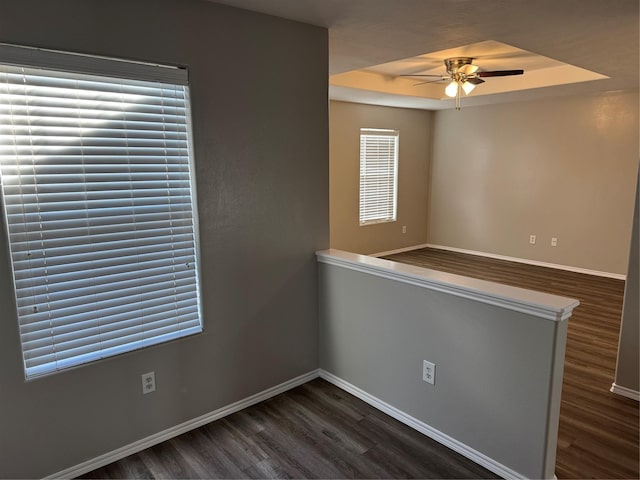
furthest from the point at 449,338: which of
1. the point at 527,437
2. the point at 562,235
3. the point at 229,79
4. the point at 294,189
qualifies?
the point at 562,235

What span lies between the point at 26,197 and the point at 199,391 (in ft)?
4.65

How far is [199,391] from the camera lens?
2586 mm

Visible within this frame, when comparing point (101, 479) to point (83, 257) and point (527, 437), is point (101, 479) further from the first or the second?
point (527, 437)

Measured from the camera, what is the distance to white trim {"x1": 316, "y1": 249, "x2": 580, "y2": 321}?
1888 millimetres

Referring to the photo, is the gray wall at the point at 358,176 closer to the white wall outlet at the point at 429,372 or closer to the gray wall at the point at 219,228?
the gray wall at the point at 219,228

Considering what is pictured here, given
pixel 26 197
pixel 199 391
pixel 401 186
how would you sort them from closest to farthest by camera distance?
1. pixel 26 197
2. pixel 199 391
3. pixel 401 186

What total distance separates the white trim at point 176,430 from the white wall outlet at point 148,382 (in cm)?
28

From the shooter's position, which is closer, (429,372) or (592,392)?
(429,372)

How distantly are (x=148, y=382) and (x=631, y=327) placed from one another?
3.05 meters

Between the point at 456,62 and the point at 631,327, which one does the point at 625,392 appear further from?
the point at 456,62

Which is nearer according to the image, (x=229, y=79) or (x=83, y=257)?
(x=83, y=257)

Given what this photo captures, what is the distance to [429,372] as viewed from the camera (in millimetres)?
2441

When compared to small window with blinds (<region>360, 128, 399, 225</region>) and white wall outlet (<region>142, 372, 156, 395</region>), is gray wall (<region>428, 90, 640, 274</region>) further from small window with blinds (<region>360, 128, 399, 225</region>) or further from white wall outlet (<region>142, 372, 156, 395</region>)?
white wall outlet (<region>142, 372, 156, 395</region>)

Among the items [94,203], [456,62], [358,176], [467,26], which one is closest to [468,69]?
[456,62]
